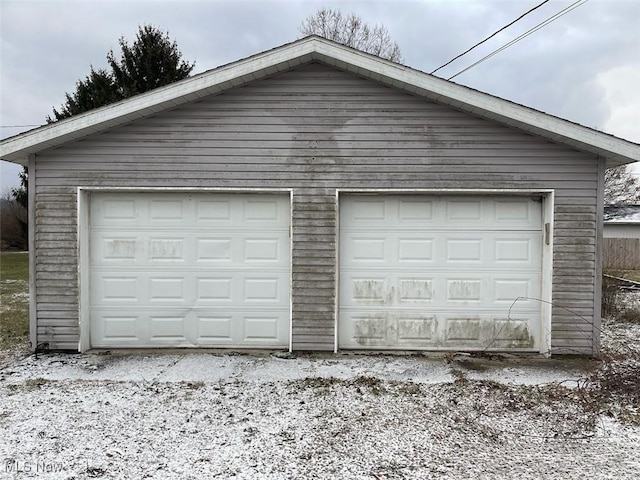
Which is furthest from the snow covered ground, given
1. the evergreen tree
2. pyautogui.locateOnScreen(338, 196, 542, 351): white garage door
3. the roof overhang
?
the evergreen tree

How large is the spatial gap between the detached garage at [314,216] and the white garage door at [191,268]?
0.02 m

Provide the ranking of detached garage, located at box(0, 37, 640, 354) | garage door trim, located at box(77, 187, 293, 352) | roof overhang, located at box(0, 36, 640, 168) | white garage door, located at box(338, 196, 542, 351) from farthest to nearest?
white garage door, located at box(338, 196, 542, 351) < garage door trim, located at box(77, 187, 293, 352) < detached garage, located at box(0, 37, 640, 354) < roof overhang, located at box(0, 36, 640, 168)

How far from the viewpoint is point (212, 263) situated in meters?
5.92

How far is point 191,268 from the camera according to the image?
5914 mm

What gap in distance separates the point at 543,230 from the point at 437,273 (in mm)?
1504

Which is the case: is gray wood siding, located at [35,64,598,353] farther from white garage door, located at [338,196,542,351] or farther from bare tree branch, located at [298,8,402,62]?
bare tree branch, located at [298,8,402,62]

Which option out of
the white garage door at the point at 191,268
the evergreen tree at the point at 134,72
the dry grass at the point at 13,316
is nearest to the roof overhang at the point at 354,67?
the white garage door at the point at 191,268

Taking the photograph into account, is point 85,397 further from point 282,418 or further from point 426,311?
point 426,311

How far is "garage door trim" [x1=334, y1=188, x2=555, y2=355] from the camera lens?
5633 millimetres

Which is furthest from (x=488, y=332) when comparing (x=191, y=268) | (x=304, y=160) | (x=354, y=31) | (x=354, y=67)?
(x=354, y=31)

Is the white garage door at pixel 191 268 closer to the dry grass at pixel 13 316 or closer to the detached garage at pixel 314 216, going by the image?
the detached garage at pixel 314 216

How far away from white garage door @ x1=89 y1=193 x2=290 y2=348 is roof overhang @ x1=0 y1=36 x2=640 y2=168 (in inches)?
40.7

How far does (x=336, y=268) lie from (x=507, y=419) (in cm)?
269

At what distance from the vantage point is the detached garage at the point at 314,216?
5594 millimetres
